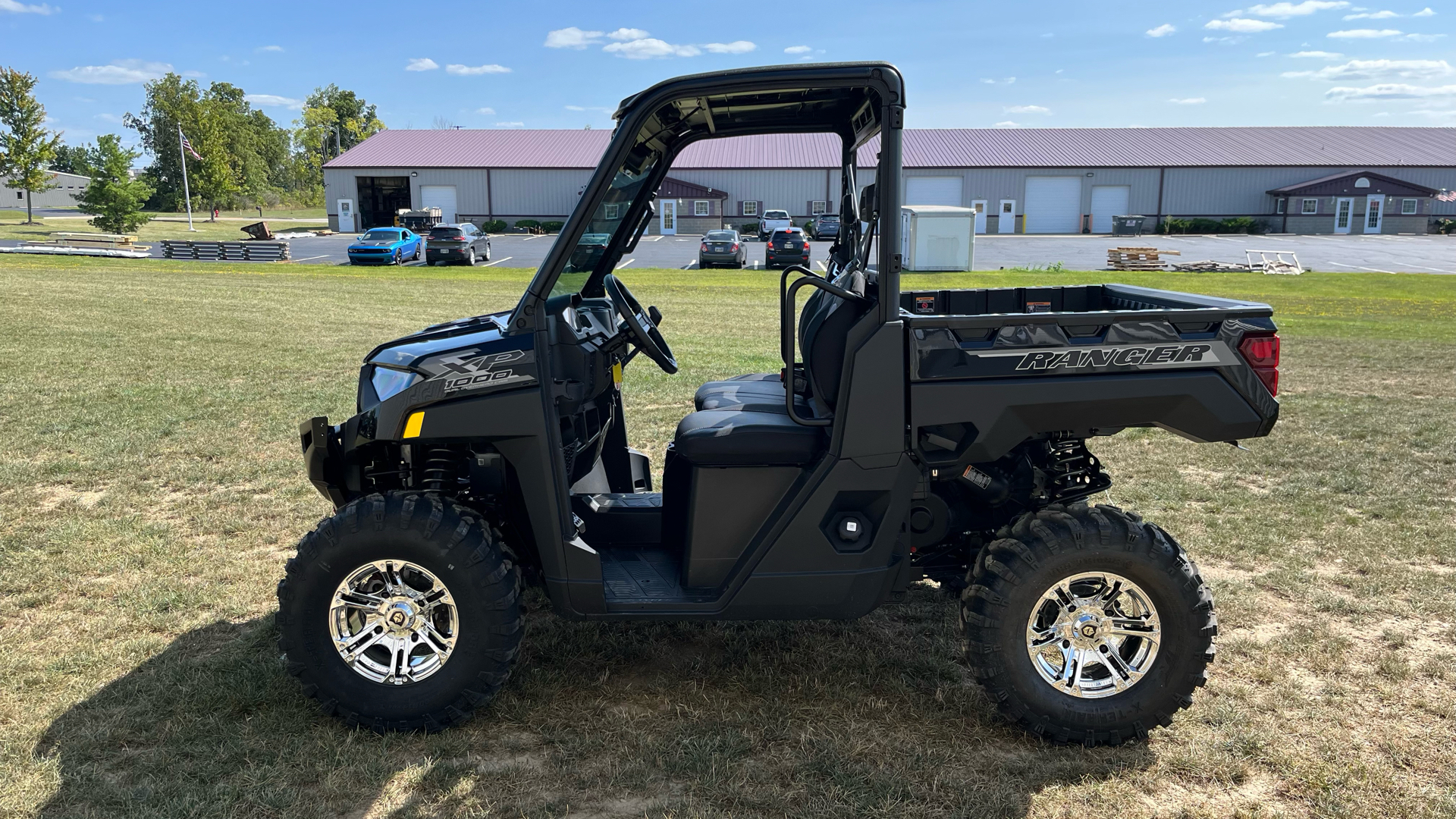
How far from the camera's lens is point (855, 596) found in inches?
139

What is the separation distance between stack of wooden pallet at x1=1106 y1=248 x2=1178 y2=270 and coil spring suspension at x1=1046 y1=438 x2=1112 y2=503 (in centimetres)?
3193

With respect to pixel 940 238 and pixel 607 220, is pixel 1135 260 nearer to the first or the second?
pixel 940 238

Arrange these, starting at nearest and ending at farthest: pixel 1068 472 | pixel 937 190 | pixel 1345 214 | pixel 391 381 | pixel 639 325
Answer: pixel 391 381
pixel 1068 472
pixel 639 325
pixel 1345 214
pixel 937 190

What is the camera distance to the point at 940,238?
1176 inches

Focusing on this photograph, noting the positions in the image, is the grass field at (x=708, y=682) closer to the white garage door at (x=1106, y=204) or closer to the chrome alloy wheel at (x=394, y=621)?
the chrome alloy wheel at (x=394, y=621)

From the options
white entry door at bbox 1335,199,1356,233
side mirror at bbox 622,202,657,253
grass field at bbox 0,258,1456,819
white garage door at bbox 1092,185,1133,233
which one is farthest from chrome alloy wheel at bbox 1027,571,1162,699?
white entry door at bbox 1335,199,1356,233

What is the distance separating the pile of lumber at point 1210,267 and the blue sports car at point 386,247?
25003 millimetres

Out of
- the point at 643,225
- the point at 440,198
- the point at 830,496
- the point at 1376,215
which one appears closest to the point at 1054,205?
the point at 1376,215

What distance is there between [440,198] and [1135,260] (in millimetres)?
39280

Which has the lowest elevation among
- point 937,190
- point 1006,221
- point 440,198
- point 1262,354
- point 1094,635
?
point 1094,635

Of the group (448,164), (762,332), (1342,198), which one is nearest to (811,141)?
(448,164)

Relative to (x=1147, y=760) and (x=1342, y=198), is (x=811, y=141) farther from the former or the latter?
(x=1147, y=760)

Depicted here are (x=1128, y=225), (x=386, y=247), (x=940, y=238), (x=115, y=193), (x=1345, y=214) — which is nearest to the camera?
(x=940, y=238)

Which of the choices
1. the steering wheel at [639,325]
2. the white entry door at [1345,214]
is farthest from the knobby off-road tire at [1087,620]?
the white entry door at [1345,214]
